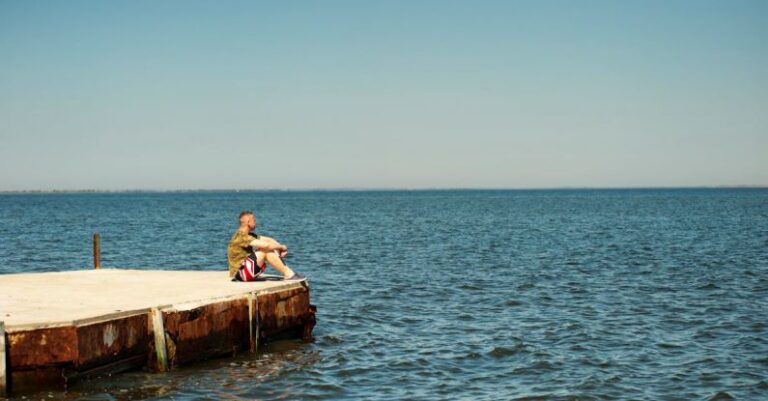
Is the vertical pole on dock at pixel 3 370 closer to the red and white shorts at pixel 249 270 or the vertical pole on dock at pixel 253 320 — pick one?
→ the vertical pole on dock at pixel 253 320

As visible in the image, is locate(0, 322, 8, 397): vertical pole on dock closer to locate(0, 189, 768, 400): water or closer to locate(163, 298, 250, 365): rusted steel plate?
locate(0, 189, 768, 400): water

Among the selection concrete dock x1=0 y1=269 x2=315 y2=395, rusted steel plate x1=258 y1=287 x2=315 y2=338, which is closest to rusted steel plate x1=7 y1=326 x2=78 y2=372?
concrete dock x1=0 y1=269 x2=315 y2=395

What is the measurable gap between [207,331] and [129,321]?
1.75 meters

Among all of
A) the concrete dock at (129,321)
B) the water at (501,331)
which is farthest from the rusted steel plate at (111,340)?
the water at (501,331)

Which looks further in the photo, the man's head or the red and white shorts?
the man's head

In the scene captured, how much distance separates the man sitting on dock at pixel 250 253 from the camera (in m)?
16.2

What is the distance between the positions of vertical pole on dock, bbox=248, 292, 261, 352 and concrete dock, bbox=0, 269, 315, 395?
0.06ft

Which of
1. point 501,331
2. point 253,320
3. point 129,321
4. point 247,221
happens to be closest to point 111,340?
point 129,321

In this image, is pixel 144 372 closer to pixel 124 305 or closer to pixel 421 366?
pixel 124 305

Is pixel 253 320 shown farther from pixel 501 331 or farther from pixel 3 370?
pixel 501 331

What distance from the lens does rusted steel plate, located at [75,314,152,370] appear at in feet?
37.9

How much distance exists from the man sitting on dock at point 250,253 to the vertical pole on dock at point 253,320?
1.38 metres

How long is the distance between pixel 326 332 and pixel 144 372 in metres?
5.42

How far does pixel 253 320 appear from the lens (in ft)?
49.0
